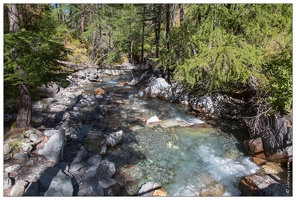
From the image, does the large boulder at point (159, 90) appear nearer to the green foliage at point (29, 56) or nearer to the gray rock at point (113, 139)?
the gray rock at point (113, 139)

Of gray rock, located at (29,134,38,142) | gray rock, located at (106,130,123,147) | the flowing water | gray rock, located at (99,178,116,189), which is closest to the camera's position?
gray rock, located at (99,178,116,189)

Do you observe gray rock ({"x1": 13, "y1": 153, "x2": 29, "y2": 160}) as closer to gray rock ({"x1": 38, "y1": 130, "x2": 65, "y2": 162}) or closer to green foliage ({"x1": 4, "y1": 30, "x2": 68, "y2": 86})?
gray rock ({"x1": 38, "y1": 130, "x2": 65, "y2": 162})

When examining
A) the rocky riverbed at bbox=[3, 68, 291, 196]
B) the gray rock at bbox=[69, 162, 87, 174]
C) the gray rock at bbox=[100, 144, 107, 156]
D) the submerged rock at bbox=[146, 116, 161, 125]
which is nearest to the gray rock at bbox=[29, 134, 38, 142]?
the rocky riverbed at bbox=[3, 68, 291, 196]

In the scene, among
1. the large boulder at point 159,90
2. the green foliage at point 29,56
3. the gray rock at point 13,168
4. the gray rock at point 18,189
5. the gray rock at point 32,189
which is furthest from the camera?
the large boulder at point 159,90

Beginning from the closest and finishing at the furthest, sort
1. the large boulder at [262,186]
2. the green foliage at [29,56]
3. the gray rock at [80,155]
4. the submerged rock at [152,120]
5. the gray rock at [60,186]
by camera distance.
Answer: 1. the gray rock at [60,186]
2. the green foliage at [29,56]
3. the large boulder at [262,186]
4. the gray rock at [80,155]
5. the submerged rock at [152,120]

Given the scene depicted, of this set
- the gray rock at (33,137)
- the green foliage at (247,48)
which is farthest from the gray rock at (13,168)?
the green foliage at (247,48)

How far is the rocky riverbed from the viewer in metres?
4.52

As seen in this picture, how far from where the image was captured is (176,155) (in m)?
6.52

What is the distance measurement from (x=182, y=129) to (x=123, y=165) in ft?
10.8

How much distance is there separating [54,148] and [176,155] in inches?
150

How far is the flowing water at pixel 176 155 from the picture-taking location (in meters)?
5.22

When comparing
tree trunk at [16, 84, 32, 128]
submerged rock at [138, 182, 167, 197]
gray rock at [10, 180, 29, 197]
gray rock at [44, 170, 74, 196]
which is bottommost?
submerged rock at [138, 182, 167, 197]

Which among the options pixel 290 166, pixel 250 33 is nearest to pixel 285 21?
pixel 250 33

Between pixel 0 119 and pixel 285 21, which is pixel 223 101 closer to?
pixel 285 21
